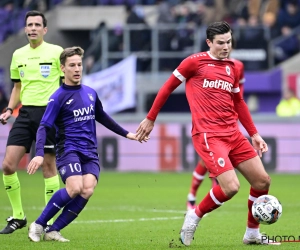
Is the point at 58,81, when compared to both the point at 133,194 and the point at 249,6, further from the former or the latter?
the point at 249,6

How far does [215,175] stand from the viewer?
8953 mm

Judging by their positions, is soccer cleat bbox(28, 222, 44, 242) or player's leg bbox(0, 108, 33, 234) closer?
soccer cleat bbox(28, 222, 44, 242)

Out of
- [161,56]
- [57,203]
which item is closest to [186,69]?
[57,203]

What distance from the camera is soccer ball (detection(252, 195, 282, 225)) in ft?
29.5

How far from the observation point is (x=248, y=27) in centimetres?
2456

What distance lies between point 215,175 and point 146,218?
3.58 metres

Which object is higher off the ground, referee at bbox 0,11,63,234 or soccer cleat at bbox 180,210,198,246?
referee at bbox 0,11,63,234

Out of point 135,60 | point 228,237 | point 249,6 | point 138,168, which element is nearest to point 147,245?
point 228,237

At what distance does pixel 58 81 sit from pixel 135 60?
12516 millimetres

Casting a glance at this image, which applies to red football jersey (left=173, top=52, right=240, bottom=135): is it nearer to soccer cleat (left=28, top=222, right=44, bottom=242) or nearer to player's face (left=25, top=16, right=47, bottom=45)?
soccer cleat (left=28, top=222, right=44, bottom=242)

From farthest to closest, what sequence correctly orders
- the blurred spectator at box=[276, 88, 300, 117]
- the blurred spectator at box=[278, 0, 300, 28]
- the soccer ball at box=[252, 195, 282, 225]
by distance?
the blurred spectator at box=[278, 0, 300, 28] < the blurred spectator at box=[276, 88, 300, 117] < the soccer ball at box=[252, 195, 282, 225]

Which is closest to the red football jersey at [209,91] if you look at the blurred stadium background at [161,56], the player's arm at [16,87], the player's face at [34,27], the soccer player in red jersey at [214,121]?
the soccer player in red jersey at [214,121]

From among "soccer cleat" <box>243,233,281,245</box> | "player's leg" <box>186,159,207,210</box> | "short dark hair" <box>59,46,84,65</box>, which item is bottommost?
"player's leg" <box>186,159,207,210</box>

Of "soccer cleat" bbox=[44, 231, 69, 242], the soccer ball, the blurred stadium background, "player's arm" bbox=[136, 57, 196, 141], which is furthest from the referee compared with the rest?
the blurred stadium background
